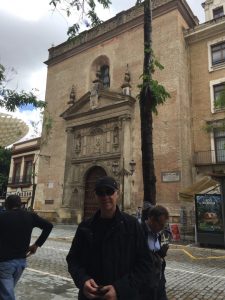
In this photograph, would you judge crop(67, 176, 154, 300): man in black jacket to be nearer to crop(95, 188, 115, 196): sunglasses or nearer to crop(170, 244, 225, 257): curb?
crop(95, 188, 115, 196): sunglasses

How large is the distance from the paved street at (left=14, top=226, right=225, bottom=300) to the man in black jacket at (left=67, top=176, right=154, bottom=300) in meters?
3.56

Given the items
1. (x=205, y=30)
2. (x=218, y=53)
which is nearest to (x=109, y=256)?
(x=218, y=53)

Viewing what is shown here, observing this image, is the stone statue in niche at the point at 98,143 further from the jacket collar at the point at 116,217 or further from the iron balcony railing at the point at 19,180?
the jacket collar at the point at 116,217

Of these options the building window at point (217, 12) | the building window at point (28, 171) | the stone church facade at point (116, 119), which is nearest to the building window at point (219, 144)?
the stone church facade at point (116, 119)

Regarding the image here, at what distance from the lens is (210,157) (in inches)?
782

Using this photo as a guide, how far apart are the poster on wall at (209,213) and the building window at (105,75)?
14.3 meters

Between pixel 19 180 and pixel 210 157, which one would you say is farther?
pixel 19 180

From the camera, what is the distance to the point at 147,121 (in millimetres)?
6938

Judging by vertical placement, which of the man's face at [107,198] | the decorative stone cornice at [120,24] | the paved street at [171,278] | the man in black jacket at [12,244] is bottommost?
the paved street at [171,278]

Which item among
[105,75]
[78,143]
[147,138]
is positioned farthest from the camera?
[105,75]

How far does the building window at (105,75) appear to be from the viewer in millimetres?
26052

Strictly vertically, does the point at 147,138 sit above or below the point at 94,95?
below

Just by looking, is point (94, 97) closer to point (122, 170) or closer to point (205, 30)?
point (122, 170)

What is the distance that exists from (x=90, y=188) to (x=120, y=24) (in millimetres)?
13154
